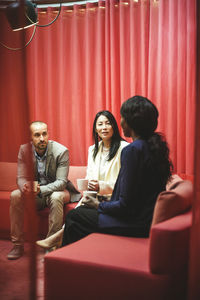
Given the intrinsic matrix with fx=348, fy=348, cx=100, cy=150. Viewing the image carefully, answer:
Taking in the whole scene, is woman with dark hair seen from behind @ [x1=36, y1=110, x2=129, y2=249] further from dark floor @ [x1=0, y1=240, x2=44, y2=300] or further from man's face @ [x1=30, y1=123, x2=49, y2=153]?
dark floor @ [x1=0, y1=240, x2=44, y2=300]

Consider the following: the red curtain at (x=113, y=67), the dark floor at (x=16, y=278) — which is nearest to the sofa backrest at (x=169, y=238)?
the dark floor at (x=16, y=278)

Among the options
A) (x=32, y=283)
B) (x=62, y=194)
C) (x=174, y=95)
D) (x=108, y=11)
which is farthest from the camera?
(x=108, y=11)

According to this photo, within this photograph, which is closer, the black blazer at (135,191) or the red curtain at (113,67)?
the black blazer at (135,191)

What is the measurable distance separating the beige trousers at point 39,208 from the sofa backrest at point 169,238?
144 cm

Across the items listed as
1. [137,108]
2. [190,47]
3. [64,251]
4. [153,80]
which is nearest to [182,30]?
[190,47]

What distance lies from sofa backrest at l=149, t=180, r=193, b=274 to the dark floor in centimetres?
70

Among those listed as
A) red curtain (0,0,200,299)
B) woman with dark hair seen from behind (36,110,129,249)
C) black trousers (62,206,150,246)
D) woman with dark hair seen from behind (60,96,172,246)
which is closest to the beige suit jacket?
woman with dark hair seen from behind (36,110,129,249)

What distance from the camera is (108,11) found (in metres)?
3.72

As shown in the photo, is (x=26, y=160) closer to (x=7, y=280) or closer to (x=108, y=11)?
(x=7, y=280)

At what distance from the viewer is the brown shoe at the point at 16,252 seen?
9.25 feet

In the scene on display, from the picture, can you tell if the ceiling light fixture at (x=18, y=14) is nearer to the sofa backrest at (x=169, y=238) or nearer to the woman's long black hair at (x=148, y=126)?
the woman's long black hair at (x=148, y=126)

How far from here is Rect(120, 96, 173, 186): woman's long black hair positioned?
1.97 meters

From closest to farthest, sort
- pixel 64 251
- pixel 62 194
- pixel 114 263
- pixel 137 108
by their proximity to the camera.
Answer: pixel 114 263 < pixel 64 251 < pixel 137 108 < pixel 62 194

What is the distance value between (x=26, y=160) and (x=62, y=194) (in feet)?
5.98
